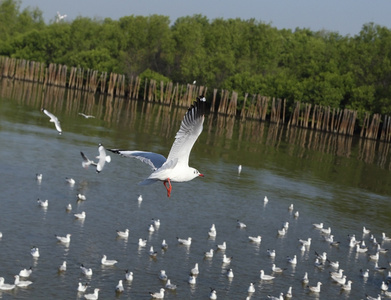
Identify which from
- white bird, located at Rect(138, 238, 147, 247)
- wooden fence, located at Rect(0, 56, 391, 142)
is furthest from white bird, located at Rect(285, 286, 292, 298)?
wooden fence, located at Rect(0, 56, 391, 142)

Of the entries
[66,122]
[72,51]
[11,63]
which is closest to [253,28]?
[72,51]

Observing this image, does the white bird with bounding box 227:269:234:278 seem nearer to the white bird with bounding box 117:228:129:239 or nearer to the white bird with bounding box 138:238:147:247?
the white bird with bounding box 138:238:147:247

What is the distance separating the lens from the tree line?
3396 inches

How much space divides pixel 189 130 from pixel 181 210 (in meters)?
16.3

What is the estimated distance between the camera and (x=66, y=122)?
56938mm

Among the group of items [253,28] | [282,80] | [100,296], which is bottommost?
[100,296]

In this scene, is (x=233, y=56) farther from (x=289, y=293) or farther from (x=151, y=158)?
(x=151, y=158)

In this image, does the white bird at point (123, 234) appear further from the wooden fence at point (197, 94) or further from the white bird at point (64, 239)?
the wooden fence at point (197, 94)

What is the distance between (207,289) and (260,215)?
34.6 feet

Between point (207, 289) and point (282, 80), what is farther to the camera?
point (282, 80)

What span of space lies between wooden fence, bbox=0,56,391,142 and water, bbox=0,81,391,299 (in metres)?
21.3

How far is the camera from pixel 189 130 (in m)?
14.5

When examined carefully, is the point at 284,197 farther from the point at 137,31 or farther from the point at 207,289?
the point at 137,31

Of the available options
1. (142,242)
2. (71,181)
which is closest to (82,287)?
(142,242)
